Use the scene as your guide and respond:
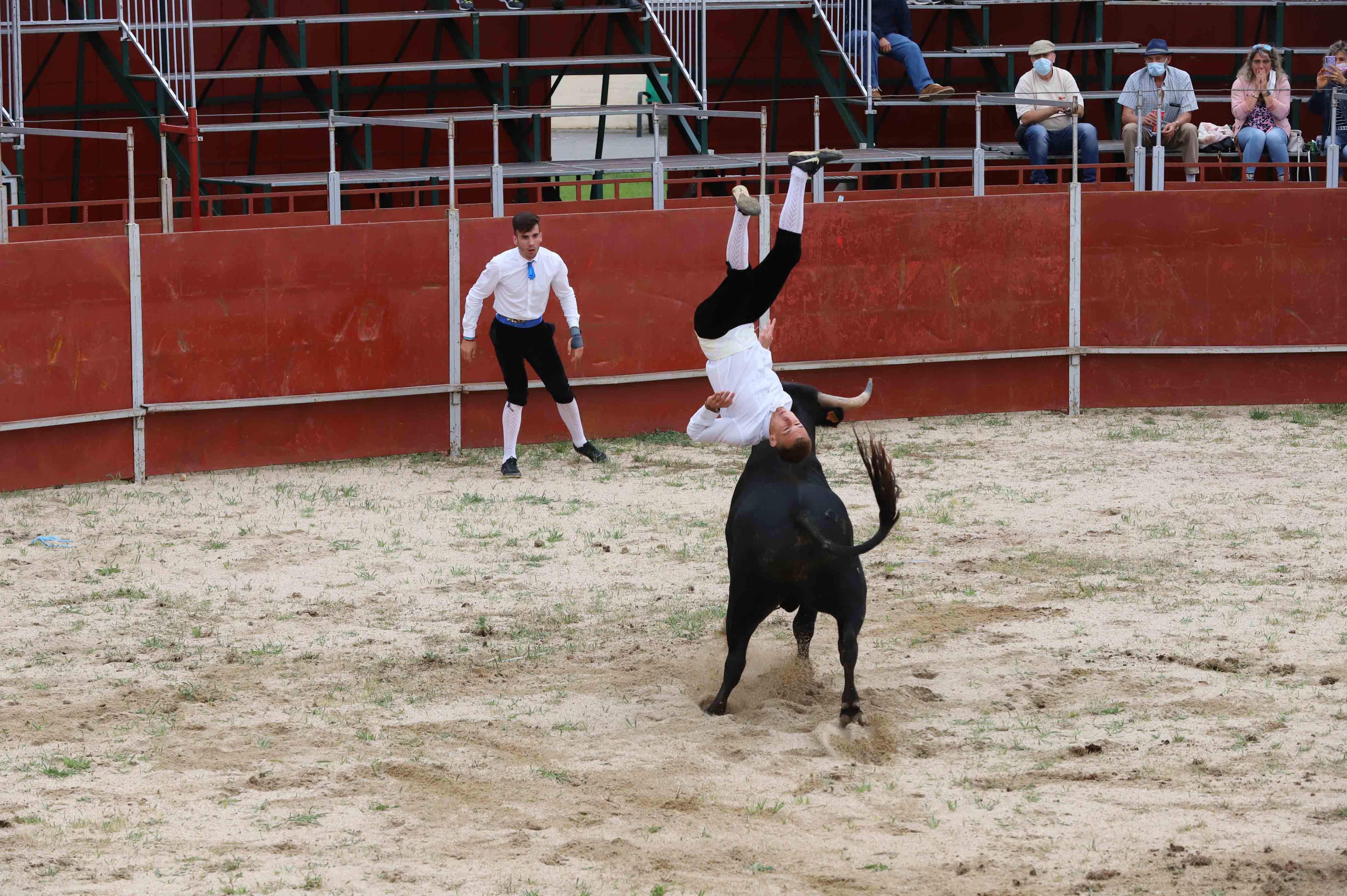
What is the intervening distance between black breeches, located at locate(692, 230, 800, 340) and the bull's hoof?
5.34 ft

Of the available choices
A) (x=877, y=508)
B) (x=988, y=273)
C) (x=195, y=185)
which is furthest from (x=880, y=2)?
(x=877, y=508)

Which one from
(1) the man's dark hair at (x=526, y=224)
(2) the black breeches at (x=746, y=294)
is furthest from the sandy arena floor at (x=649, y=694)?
(1) the man's dark hair at (x=526, y=224)

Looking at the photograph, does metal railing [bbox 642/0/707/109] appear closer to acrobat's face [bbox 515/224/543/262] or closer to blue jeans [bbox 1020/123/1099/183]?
blue jeans [bbox 1020/123/1099/183]

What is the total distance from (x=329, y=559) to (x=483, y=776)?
3587 mm

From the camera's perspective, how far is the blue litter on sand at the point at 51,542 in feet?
31.7

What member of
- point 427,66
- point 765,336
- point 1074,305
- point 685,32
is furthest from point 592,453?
point 685,32

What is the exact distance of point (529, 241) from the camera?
37.7 ft

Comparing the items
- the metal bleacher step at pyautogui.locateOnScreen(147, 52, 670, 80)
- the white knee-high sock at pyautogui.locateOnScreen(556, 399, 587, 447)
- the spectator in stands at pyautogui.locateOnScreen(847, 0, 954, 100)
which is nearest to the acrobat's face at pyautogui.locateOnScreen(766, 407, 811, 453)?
the white knee-high sock at pyautogui.locateOnScreen(556, 399, 587, 447)

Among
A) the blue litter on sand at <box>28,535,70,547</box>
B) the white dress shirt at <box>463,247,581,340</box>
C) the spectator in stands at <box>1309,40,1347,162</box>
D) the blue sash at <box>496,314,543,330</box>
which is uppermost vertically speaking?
the spectator in stands at <box>1309,40,1347,162</box>

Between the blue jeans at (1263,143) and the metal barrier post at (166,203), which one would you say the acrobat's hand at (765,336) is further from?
the blue jeans at (1263,143)

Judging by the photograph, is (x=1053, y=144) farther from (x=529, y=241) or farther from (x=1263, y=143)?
(x=529, y=241)

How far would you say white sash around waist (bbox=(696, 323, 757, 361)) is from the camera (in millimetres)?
7133

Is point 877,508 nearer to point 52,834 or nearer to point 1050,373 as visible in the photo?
point 1050,373

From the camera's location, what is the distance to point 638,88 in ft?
112
